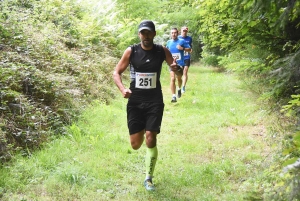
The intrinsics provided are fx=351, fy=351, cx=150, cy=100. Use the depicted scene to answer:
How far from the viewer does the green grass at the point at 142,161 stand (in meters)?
4.59

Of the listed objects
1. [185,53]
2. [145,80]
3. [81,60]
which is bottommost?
[185,53]

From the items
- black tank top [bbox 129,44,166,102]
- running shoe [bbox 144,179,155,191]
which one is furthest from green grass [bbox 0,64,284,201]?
black tank top [bbox 129,44,166,102]

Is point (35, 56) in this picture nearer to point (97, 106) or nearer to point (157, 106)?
point (97, 106)

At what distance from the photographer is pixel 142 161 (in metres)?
5.92

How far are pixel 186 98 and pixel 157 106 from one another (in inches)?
250

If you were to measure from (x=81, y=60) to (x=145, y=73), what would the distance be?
225 inches

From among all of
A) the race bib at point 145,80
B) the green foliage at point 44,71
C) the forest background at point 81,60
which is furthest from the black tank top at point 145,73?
the green foliage at point 44,71

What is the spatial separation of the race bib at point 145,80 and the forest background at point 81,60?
4.56 feet

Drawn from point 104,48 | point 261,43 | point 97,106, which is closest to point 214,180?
point 261,43

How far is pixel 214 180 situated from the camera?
4.98m

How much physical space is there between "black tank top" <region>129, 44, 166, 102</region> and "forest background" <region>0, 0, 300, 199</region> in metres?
1.27

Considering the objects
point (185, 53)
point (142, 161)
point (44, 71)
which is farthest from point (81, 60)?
point (142, 161)

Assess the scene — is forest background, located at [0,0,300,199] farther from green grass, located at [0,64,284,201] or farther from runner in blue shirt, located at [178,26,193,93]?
runner in blue shirt, located at [178,26,193,93]

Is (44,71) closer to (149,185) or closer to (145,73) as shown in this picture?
(145,73)
